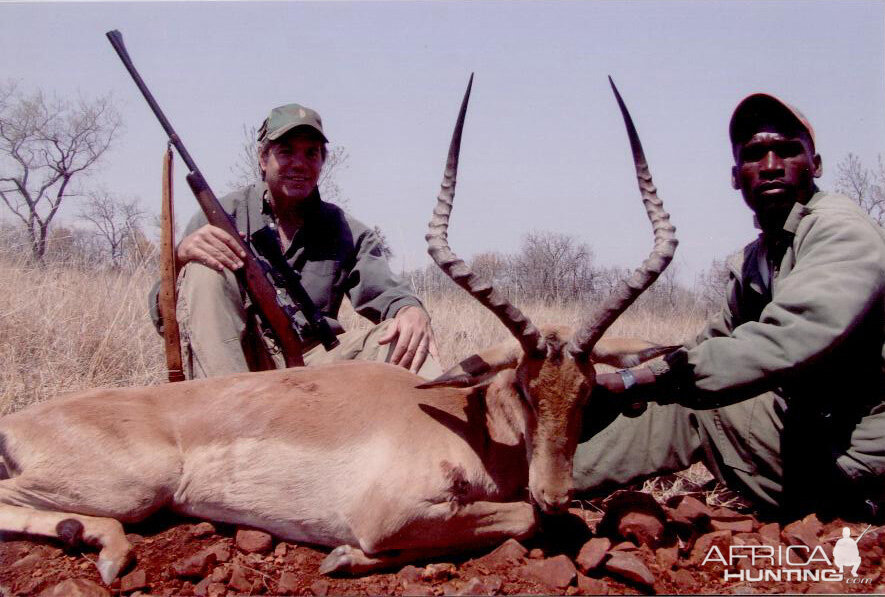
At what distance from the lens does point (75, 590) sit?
3117 millimetres

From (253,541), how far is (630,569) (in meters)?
1.87

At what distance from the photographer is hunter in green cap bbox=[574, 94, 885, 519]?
362 cm

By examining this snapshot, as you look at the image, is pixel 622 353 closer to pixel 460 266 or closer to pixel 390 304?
pixel 460 266

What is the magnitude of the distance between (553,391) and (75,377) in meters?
4.48

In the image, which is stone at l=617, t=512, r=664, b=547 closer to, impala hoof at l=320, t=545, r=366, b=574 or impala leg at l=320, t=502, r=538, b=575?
impala leg at l=320, t=502, r=538, b=575

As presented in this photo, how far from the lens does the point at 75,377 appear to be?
20.2ft

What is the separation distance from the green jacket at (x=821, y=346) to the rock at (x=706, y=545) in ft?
2.21

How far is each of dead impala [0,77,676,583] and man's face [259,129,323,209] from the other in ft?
7.58

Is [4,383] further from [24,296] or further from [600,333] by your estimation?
[600,333]

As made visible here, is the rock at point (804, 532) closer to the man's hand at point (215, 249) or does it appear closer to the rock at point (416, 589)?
the rock at point (416, 589)

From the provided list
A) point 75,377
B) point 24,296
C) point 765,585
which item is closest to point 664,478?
point 765,585

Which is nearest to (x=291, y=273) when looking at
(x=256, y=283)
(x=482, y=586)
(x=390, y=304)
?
(x=256, y=283)

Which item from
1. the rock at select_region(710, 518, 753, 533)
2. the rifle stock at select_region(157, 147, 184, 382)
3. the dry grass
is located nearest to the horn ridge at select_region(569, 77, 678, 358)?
the rock at select_region(710, 518, 753, 533)

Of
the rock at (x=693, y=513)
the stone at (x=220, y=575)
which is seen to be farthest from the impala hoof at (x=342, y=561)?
the rock at (x=693, y=513)
